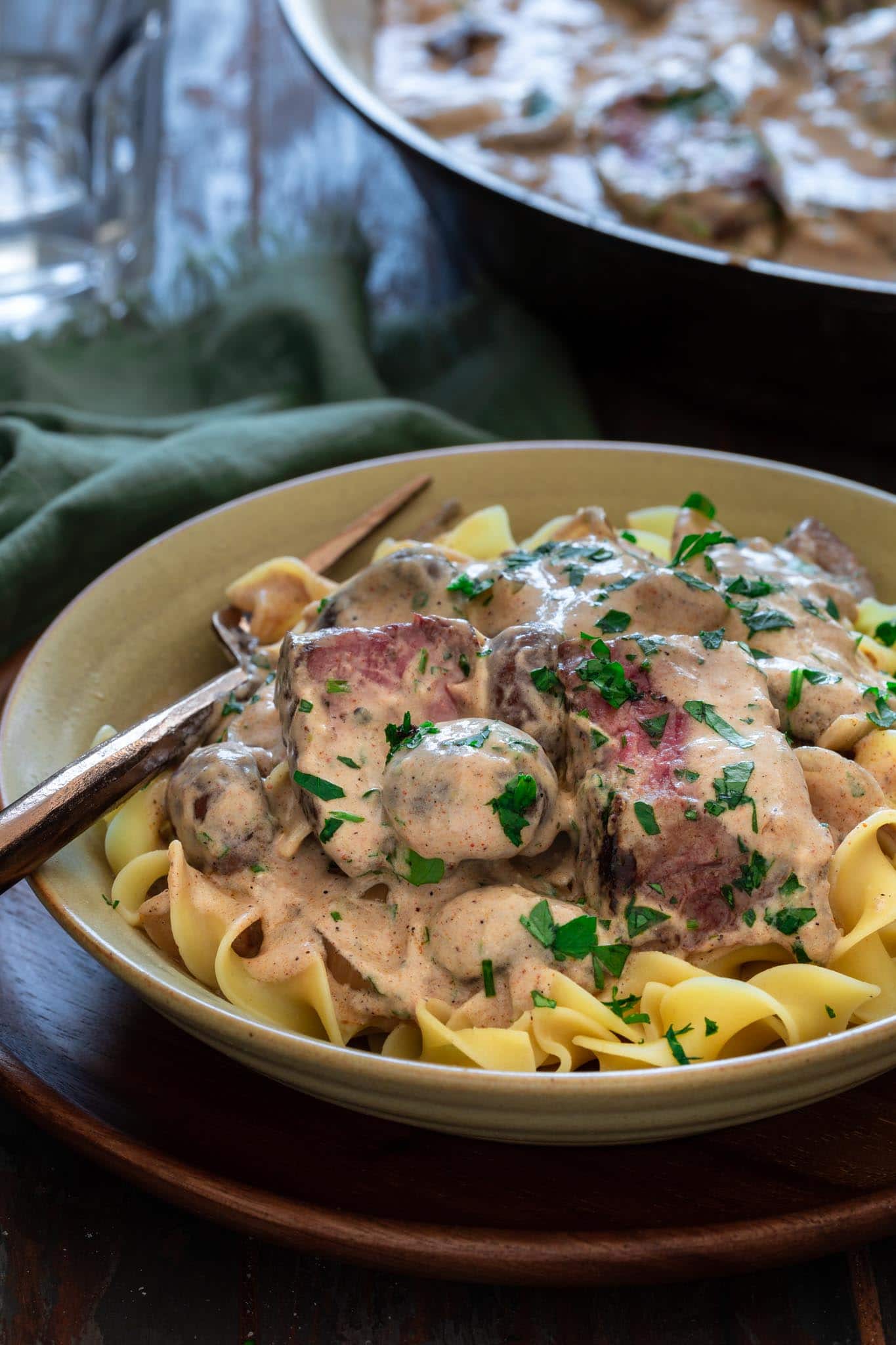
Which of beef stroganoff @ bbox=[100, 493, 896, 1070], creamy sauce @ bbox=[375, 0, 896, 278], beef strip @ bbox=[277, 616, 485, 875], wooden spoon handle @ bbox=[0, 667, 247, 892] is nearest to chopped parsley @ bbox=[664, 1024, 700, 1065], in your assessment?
beef stroganoff @ bbox=[100, 493, 896, 1070]

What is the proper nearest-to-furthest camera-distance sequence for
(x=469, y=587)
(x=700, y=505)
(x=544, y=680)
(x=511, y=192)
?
(x=544, y=680), (x=469, y=587), (x=700, y=505), (x=511, y=192)

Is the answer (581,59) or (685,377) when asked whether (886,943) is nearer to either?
(685,377)

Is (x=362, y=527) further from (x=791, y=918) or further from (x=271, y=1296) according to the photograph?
(x=271, y=1296)

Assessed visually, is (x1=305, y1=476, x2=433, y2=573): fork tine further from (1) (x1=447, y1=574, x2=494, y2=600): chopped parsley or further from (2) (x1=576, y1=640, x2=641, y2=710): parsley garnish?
(2) (x1=576, y1=640, x2=641, y2=710): parsley garnish

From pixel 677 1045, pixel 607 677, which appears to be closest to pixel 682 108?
pixel 607 677

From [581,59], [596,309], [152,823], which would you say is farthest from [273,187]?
[152,823]

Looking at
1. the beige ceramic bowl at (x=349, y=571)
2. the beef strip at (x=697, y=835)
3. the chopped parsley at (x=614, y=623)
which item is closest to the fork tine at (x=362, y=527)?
the beige ceramic bowl at (x=349, y=571)
